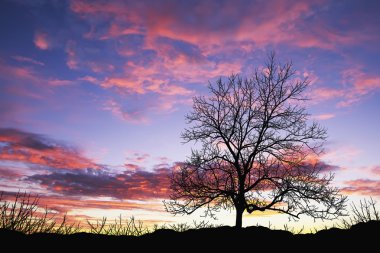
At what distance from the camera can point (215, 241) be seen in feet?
11.8

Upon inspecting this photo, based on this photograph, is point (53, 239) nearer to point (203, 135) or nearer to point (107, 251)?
point (107, 251)

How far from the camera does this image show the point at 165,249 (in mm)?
3506

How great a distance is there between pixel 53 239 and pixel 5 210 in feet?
8.58

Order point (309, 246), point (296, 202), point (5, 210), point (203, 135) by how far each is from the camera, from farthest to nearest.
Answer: point (203, 135) → point (296, 202) → point (5, 210) → point (309, 246)

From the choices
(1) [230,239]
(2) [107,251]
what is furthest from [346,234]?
(2) [107,251]

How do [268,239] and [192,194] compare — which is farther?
[192,194]

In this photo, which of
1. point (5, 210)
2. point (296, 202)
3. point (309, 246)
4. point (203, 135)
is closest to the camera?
point (309, 246)

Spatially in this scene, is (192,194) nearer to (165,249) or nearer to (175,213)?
(175,213)

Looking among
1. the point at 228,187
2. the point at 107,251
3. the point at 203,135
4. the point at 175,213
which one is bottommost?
the point at 107,251

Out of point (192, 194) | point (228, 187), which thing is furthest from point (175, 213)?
point (228, 187)

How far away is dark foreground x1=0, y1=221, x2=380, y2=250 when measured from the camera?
3.38 meters

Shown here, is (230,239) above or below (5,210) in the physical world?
below

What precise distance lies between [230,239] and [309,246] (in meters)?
0.76

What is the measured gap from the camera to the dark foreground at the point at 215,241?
3.38m
